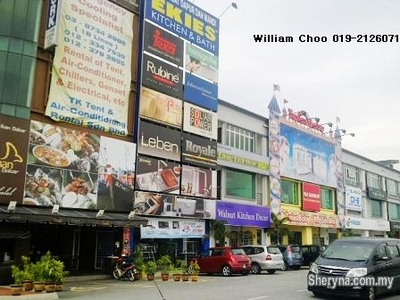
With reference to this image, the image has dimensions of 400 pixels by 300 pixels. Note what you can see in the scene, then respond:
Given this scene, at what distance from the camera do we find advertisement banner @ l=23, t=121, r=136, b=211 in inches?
850

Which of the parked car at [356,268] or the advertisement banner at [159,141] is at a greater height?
the advertisement banner at [159,141]

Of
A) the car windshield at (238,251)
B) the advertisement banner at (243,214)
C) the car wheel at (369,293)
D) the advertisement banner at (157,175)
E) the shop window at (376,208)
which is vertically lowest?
the car wheel at (369,293)

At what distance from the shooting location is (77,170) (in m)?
23.2

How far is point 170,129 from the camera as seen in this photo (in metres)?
29.2

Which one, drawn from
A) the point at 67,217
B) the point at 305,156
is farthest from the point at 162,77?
the point at 305,156

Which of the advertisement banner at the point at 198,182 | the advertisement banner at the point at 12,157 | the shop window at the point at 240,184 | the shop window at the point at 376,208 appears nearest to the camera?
the advertisement banner at the point at 12,157

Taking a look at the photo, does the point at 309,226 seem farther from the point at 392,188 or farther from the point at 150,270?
the point at 392,188

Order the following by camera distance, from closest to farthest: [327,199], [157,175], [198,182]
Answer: [157,175] → [198,182] → [327,199]

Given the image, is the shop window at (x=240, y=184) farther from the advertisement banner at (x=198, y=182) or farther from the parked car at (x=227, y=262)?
the parked car at (x=227, y=262)

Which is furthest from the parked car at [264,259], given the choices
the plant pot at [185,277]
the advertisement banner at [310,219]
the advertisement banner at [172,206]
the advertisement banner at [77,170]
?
the advertisement banner at [310,219]

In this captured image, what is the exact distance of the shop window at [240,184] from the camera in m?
34.6

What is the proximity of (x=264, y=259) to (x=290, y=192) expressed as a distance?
17.1 m

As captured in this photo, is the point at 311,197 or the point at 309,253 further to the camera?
the point at 311,197

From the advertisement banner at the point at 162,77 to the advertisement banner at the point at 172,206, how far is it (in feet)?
21.2
